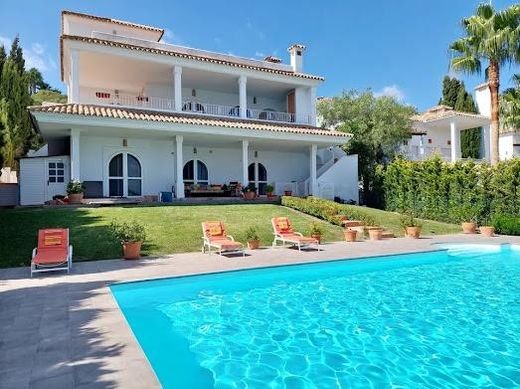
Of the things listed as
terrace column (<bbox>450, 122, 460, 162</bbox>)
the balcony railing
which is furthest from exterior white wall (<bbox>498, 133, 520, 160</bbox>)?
the balcony railing

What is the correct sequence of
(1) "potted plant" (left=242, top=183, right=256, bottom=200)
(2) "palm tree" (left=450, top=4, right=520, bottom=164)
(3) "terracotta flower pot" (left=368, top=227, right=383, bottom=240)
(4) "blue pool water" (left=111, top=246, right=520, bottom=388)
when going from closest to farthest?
(4) "blue pool water" (left=111, top=246, right=520, bottom=388) < (3) "terracotta flower pot" (left=368, top=227, right=383, bottom=240) < (2) "palm tree" (left=450, top=4, right=520, bottom=164) < (1) "potted plant" (left=242, top=183, right=256, bottom=200)

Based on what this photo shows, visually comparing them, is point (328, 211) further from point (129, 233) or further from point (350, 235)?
point (129, 233)

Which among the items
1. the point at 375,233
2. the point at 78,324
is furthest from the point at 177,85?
the point at 78,324

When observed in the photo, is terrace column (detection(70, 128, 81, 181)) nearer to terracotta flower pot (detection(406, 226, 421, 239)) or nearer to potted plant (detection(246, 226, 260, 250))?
potted plant (detection(246, 226, 260, 250))

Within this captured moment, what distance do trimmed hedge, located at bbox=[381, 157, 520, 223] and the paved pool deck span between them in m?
11.6

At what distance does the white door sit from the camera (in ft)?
65.6

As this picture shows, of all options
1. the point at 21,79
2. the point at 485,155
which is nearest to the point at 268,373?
the point at 21,79

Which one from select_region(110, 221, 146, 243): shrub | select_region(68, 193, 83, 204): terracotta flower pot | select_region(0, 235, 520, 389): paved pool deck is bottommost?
select_region(0, 235, 520, 389): paved pool deck

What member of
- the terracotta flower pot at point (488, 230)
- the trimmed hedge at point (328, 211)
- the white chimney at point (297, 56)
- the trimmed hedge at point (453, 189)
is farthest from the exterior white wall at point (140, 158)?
the terracotta flower pot at point (488, 230)

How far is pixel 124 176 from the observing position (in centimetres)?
2158

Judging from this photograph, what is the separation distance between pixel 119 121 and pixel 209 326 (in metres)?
14.7

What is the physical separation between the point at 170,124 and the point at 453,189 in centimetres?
1577

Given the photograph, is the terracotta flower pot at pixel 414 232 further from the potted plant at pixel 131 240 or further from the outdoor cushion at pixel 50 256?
the outdoor cushion at pixel 50 256

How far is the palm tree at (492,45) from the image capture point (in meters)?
21.3
